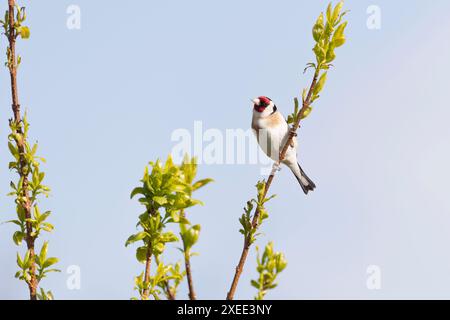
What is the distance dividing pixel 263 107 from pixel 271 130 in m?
0.57

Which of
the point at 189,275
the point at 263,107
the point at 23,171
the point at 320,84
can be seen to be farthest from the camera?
the point at 263,107

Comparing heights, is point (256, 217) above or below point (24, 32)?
below

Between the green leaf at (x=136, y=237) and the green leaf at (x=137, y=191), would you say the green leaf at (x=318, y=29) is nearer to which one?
the green leaf at (x=137, y=191)

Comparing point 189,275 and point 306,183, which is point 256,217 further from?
point 306,183

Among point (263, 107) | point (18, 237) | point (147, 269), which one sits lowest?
point (147, 269)

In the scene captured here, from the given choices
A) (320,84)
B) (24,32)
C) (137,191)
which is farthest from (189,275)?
(24,32)

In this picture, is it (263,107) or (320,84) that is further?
(263,107)

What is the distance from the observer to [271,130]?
9.88 metres

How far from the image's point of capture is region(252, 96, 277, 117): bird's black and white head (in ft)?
33.4

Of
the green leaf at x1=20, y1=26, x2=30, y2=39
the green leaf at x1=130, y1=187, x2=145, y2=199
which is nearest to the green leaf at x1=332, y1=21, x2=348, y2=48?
the green leaf at x1=130, y1=187, x2=145, y2=199

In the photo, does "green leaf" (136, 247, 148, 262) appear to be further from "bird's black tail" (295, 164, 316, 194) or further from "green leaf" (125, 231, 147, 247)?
"bird's black tail" (295, 164, 316, 194)
